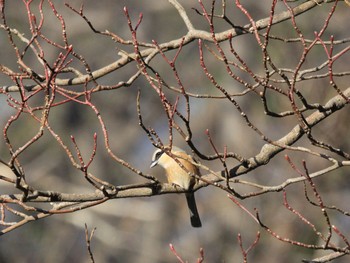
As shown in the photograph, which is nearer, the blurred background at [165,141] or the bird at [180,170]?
the bird at [180,170]

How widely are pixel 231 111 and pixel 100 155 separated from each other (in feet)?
9.57

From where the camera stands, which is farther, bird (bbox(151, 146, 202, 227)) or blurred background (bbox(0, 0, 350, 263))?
blurred background (bbox(0, 0, 350, 263))

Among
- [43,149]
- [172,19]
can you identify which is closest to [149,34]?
[172,19]

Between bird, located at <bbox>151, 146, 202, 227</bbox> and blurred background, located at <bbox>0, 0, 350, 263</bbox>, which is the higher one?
blurred background, located at <bbox>0, 0, 350, 263</bbox>

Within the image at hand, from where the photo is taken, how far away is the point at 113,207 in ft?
45.1

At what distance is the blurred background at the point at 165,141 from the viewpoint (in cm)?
1133

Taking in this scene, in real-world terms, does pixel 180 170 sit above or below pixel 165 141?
below

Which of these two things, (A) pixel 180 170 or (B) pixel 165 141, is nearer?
(A) pixel 180 170

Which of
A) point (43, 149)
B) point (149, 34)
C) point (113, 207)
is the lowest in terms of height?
point (113, 207)

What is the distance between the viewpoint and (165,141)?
14.7 metres

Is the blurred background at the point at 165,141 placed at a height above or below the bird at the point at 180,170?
above

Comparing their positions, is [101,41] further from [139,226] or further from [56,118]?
[139,226]

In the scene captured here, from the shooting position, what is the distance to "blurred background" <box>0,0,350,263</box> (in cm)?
1133

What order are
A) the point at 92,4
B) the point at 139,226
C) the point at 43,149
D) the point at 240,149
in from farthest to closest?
the point at 92,4
the point at 43,149
the point at 139,226
the point at 240,149
